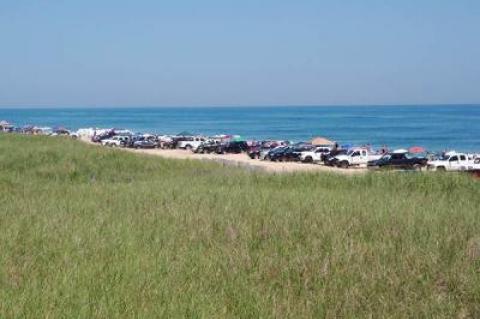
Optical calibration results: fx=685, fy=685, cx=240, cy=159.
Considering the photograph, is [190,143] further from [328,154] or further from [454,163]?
[454,163]

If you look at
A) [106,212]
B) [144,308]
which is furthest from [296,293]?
[106,212]

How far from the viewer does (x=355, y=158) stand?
172 ft

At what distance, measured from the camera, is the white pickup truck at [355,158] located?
170 feet

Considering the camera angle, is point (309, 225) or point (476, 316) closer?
point (476, 316)

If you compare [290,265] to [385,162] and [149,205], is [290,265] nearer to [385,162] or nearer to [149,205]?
[149,205]

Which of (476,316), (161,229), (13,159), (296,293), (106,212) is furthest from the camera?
(13,159)

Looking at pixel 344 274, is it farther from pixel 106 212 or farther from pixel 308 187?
pixel 308 187

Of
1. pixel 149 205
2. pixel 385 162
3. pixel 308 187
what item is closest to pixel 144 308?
pixel 149 205

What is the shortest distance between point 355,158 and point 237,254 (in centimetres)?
4277

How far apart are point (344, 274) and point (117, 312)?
380cm

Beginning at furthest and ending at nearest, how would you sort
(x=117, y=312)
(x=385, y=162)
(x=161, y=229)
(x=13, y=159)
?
(x=385, y=162)
(x=13, y=159)
(x=161, y=229)
(x=117, y=312)

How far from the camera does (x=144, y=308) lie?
7203 mm

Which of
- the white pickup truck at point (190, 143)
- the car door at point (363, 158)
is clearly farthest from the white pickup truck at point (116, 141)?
the car door at point (363, 158)

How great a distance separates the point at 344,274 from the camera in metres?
9.62
